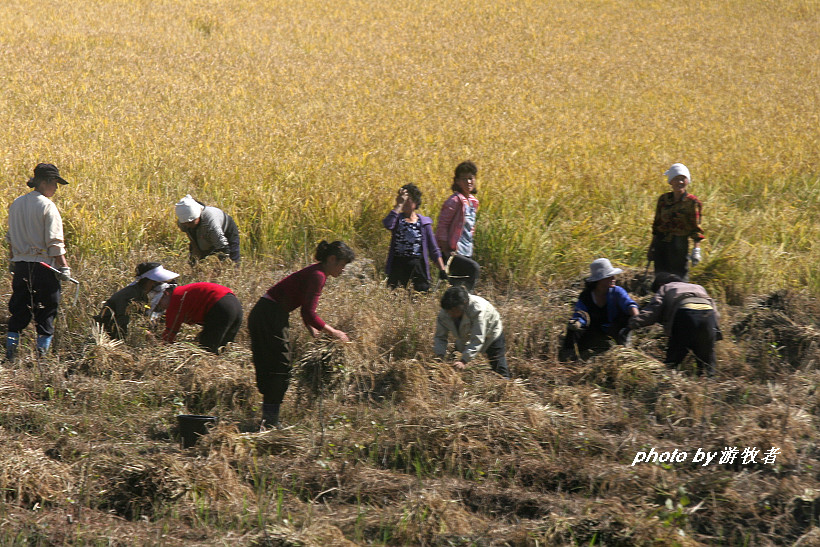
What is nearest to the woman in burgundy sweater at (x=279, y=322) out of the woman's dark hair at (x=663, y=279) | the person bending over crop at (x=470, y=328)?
the person bending over crop at (x=470, y=328)

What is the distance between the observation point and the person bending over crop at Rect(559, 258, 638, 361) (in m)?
5.89

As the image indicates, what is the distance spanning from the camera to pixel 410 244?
267 inches

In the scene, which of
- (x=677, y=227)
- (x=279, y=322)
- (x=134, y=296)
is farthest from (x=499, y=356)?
(x=134, y=296)

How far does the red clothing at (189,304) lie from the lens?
5789mm

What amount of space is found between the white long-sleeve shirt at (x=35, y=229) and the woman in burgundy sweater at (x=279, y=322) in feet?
5.78

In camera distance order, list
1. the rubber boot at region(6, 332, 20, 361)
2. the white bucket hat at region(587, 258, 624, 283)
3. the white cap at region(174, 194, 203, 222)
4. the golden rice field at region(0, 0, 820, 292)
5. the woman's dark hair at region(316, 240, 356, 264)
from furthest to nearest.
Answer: the golden rice field at region(0, 0, 820, 292)
the white cap at region(174, 194, 203, 222)
the rubber boot at region(6, 332, 20, 361)
the white bucket hat at region(587, 258, 624, 283)
the woman's dark hair at region(316, 240, 356, 264)

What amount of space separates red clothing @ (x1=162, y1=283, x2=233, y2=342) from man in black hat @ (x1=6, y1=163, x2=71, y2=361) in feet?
2.92

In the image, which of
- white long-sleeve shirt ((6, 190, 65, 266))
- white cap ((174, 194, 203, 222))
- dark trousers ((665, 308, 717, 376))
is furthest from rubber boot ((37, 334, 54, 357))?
dark trousers ((665, 308, 717, 376))

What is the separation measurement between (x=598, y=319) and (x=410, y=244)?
5.57 feet

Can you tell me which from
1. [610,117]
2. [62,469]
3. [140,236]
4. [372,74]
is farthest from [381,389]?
Answer: [372,74]

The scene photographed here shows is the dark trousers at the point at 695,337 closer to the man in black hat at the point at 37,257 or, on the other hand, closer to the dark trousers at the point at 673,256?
the dark trousers at the point at 673,256

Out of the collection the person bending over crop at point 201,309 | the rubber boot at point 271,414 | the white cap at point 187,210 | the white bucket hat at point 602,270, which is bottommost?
the rubber boot at point 271,414

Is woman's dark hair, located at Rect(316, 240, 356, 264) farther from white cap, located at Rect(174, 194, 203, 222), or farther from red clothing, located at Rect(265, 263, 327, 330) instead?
white cap, located at Rect(174, 194, 203, 222)

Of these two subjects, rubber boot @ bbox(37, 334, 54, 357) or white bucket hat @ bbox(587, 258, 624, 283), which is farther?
rubber boot @ bbox(37, 334, 54, 357)
